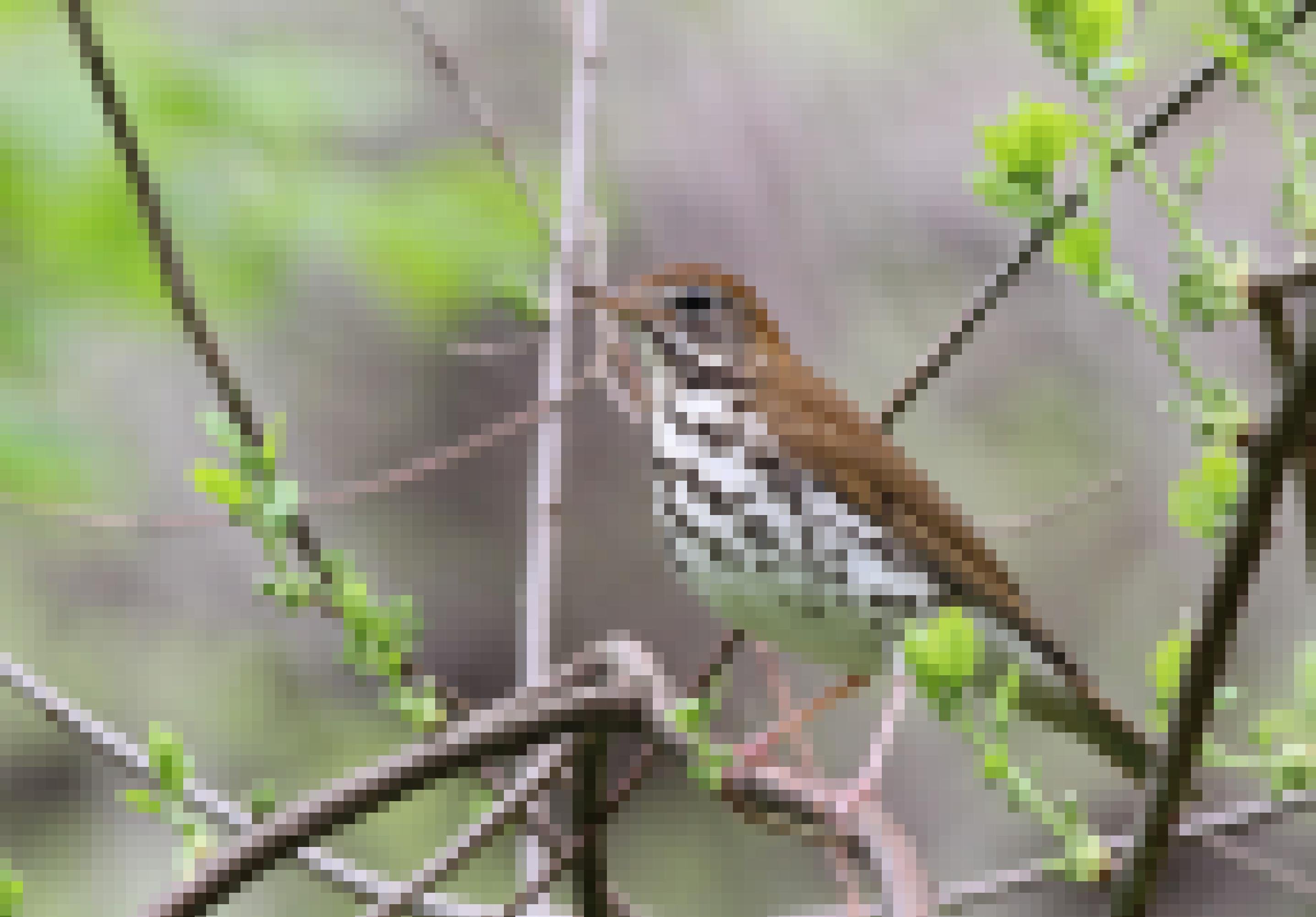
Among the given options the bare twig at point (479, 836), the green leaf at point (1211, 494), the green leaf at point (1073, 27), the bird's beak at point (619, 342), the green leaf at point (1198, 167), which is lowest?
the bare twig at point (479, 836)

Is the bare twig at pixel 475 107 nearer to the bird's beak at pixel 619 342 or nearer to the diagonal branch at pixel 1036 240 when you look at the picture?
the bird's beak at pixel 619 342

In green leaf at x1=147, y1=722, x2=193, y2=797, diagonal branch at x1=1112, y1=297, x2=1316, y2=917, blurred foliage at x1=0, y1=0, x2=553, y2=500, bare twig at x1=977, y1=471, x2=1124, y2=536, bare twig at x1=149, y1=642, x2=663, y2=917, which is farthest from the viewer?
blurred foliage at x1=0, y1=0, x2=553, y2=500

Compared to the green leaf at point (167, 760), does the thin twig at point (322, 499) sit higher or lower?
higher

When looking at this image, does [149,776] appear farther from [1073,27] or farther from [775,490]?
[1073,27]

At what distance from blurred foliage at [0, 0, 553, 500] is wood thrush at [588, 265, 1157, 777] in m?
0.40

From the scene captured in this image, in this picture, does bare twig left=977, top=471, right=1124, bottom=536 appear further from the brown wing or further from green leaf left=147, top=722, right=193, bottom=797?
green leaf left=147, top=722, right=193, bottom=797

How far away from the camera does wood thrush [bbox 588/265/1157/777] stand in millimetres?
998

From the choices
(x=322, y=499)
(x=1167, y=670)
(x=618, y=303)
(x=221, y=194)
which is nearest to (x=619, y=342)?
(x=618, y=303)

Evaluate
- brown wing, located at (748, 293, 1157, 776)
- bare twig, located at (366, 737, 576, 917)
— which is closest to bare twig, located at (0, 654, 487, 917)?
bare twig, located at (366, 737, 576, 917)

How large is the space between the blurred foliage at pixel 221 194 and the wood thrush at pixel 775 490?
15.9 inches

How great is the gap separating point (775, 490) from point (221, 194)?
95 centimetres

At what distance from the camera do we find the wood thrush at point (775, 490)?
100 centimetres

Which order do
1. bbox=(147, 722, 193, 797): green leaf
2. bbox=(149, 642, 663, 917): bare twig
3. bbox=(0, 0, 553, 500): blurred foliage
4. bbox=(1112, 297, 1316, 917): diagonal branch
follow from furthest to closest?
bbox=(0, 0, 553, 500): blurred foliage, bbox=(147, 722, 193, 797): green leaf, bbox=(149, 642, 663, 917): bare twig, bbox=(1112, 297, 1316, 917): diagonal branch

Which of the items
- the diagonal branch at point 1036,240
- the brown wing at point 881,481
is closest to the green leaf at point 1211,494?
the diagonal branch at point 1036,240
